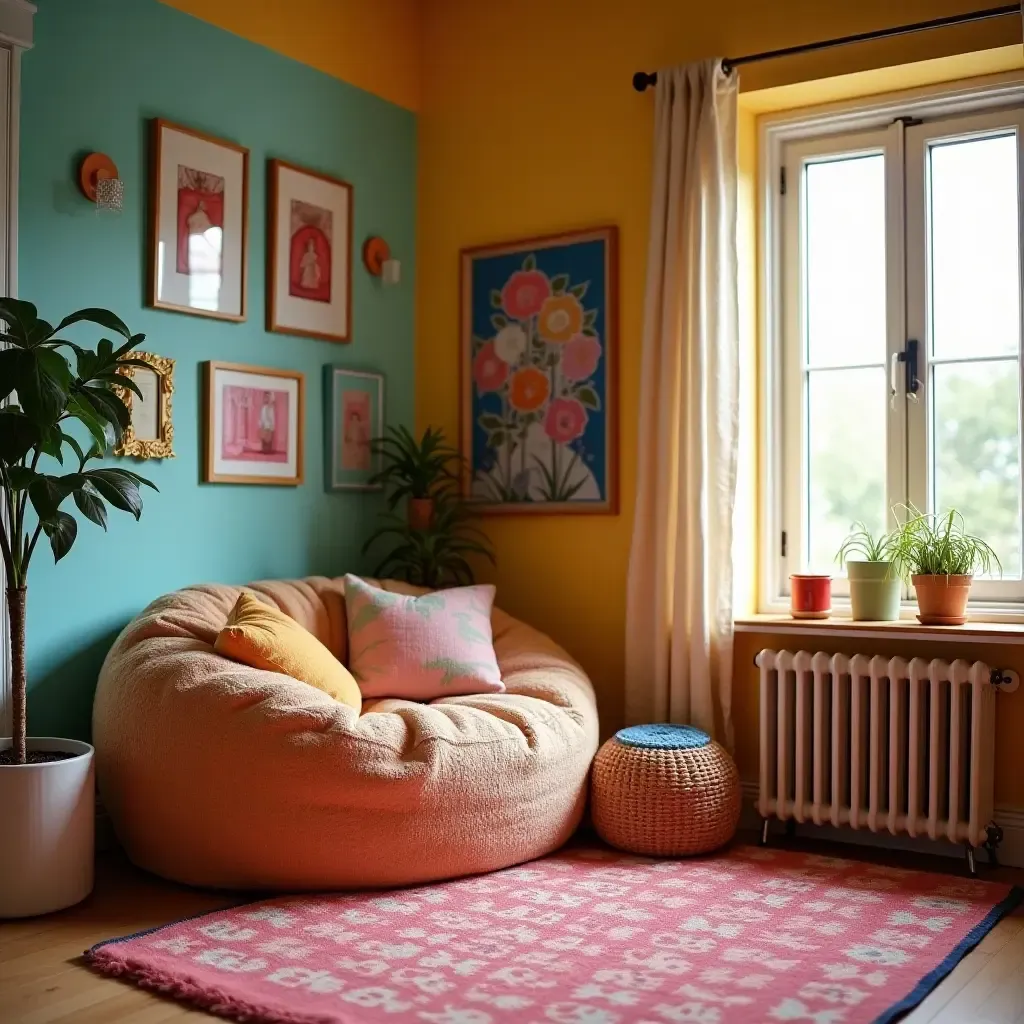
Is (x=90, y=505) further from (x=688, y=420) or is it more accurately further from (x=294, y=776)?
(x=688, y=420)

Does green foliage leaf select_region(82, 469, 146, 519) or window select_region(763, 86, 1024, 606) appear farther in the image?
window select_region(763, 86, 1024, 606)

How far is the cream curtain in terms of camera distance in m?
3.82

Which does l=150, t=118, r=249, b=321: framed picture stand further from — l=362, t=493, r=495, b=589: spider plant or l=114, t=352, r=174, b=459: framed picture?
l=362, t=493, r=495, b=589: spider plant

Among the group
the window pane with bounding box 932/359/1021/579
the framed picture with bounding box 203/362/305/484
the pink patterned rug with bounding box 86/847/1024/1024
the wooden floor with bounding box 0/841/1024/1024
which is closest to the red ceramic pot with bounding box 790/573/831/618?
the window pane with bounding box 932/359/1021/579

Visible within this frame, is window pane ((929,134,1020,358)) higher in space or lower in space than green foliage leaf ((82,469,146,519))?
higher

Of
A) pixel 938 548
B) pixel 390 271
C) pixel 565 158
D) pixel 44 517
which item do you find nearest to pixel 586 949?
pixel 44 517

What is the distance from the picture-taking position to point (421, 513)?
14.3ft

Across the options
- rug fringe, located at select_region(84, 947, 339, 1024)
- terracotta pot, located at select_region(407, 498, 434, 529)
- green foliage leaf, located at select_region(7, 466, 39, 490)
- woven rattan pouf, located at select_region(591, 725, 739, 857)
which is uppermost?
green foliage leaf, located at select_region(7, 466, 39, 490)

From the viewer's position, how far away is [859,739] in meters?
3.56

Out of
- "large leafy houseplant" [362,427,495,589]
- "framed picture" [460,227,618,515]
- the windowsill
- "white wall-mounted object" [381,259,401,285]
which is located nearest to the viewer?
the windowsill

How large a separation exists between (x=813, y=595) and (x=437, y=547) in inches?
52.2

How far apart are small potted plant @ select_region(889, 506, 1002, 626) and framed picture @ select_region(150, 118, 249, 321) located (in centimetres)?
222

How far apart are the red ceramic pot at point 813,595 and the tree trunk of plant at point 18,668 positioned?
226 centimetres

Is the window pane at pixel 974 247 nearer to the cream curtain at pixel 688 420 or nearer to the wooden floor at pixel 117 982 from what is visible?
the cream curtain at pixel 688 420
